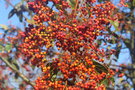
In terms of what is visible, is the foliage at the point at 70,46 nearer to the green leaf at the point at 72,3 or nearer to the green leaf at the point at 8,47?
the green leaf at the point at 72,3

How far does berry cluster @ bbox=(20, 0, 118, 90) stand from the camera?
5.87 feet

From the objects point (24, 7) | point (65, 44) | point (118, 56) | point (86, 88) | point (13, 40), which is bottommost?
point (86, 88)

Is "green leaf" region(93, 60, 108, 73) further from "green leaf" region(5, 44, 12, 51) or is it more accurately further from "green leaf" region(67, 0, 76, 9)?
"green leaf" region(5, 44, 12, 51)

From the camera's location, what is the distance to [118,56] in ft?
11.2

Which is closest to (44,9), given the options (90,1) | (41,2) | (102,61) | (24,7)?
(41,2)

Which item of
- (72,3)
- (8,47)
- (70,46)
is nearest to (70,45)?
(70,46)

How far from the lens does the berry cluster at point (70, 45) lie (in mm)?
1788

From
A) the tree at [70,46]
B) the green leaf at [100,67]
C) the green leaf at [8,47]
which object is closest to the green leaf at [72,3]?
the tree at [70,46]

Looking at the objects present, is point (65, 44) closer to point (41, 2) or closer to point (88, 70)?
point (88, 70)

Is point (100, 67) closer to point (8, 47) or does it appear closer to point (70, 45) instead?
point (70, 45)

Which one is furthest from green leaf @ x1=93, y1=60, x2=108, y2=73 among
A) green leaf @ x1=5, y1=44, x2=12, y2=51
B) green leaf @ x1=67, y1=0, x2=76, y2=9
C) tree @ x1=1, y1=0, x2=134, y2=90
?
green leaf @ x1=5, y1=44, x2=12, y2=51

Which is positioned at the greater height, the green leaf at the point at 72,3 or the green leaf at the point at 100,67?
the green leaf at the point at 72,3

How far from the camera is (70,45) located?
1.84 metres

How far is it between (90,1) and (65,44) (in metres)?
0.55
